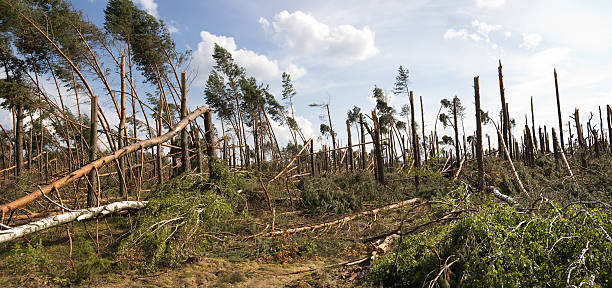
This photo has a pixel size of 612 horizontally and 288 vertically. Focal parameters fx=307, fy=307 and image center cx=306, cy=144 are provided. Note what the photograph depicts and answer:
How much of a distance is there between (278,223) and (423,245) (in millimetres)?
4185

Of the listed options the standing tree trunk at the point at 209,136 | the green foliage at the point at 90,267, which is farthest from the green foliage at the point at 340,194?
the green foliage at the point at 90,267

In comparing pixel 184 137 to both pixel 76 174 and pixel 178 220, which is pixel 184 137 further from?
pixel 76 174

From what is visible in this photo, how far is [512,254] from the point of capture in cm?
332

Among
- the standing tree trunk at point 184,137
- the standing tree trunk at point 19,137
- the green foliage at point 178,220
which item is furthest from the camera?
the standing tree trunk at point 19,137

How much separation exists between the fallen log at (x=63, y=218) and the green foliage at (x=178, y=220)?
15.9 inches

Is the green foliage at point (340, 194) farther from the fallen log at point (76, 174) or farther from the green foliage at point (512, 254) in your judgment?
the green foliage at point (512, 254)

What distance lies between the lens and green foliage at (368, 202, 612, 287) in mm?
3037

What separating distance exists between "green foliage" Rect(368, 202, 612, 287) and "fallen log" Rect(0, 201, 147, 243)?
15.4 ft

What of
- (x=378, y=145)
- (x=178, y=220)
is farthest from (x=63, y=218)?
(x=378, y=145)

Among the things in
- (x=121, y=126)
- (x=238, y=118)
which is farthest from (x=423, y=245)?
(x=238, y=118)

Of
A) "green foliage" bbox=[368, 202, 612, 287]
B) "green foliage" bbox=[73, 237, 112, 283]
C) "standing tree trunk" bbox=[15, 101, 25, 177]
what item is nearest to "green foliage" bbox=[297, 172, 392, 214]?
"green foliage" bbox=[368, 202, 612, 287]

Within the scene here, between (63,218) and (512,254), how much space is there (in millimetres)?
6273

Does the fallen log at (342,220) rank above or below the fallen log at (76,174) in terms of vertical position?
below

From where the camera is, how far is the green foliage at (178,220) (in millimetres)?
A: 5090
